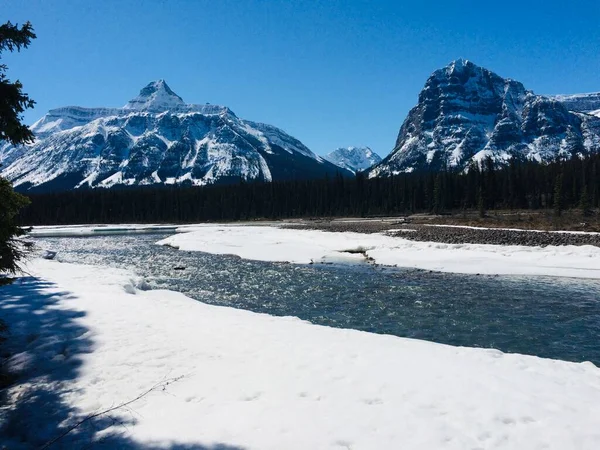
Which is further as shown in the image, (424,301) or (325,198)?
(325,198)

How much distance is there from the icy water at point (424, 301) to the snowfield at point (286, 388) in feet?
12.0

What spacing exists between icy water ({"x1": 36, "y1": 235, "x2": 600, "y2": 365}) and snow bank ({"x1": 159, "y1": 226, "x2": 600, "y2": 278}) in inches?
99.1

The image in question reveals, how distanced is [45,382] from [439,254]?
2889 centimetres

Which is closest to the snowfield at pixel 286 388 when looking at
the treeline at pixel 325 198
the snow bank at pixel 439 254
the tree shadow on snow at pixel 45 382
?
the tree shadow on snow at pixel 45 382

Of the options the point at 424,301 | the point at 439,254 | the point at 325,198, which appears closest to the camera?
the point at 424,301

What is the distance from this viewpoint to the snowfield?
5512 mm

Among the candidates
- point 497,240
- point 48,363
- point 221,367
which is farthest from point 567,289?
point 48,363

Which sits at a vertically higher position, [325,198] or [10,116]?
[325,198]

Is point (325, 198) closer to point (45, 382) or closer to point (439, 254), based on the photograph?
point (439, 254)

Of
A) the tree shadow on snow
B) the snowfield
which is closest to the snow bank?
the snowfield

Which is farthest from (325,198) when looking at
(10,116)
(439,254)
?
(10,116)

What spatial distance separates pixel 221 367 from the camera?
26.6 feet

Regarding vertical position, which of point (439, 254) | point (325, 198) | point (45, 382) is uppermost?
point (325, 198)

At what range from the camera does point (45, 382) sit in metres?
7.60
